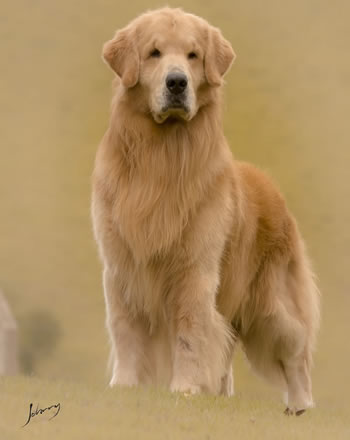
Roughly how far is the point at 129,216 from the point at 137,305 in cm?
58

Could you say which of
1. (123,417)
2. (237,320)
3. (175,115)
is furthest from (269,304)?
(123,417)

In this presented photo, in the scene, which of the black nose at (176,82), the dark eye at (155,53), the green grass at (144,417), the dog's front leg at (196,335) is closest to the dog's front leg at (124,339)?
the dog's front leg at (196,335)

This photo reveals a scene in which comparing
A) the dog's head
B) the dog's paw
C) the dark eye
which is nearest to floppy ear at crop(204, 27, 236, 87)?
the dog's head

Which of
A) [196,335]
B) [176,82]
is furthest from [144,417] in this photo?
[176,82]

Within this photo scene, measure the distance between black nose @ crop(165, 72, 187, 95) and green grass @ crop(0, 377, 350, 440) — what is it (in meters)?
1.76

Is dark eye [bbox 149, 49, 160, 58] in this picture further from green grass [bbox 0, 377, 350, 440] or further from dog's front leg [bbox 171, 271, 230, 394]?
green grass [bbox 0, 377, 350, 440]

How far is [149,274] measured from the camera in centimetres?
613

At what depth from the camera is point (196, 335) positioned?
602 cm

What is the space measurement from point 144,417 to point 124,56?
251 cm

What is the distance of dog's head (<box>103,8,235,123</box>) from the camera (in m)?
5.84

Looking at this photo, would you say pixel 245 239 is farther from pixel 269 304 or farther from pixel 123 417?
pixel 123 417
